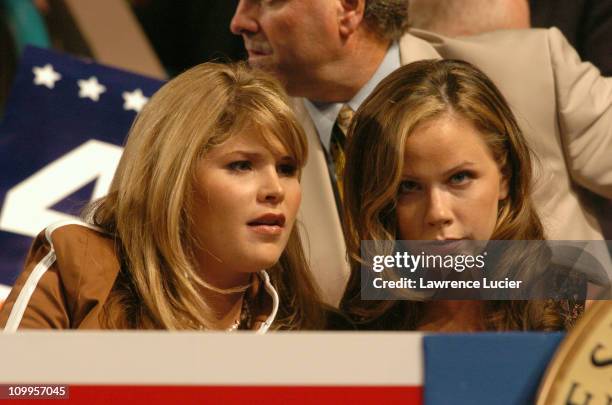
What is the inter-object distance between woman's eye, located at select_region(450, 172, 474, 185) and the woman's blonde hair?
13 cm

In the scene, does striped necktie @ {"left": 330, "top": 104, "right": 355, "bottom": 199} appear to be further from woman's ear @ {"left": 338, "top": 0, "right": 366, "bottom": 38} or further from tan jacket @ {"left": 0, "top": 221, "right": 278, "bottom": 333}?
tan jacket @ {"left": 0, "top": 221, "right": 278, "bottom": 333}

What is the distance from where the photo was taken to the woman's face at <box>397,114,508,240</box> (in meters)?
0.89

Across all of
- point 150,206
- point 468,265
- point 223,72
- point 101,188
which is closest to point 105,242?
point 150,206

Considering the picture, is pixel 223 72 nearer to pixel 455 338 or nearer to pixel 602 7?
pixel 455 338

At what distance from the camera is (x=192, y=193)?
902 millimetres

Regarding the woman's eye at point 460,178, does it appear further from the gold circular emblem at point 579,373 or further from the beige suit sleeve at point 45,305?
the beige suit sleeve at point 45,305

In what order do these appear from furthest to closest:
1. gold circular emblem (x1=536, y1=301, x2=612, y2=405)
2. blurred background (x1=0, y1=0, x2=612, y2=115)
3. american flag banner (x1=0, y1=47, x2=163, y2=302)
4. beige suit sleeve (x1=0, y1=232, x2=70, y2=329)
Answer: american flag banner (x1=0, y1=47, x2=163, y2=302) < blurred background (x1=0, y1=0, x2=612, y2=115) < beige suit sleeve (x1=0, y1=232, x2=70, y2=329) < gold circular emblem (x1=536, y1=301, x2=612, y2=405)

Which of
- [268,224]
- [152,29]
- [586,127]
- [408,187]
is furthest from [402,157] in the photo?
[152,29]

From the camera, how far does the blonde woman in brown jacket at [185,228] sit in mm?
878

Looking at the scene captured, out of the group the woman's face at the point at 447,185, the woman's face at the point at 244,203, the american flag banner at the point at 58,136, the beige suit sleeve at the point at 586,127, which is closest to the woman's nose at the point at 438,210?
the woman's face at the point at 447,185

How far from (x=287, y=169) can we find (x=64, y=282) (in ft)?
0.71

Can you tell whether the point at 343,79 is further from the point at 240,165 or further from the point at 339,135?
the point at 240,165

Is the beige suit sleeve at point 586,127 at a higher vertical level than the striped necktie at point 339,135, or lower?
lower

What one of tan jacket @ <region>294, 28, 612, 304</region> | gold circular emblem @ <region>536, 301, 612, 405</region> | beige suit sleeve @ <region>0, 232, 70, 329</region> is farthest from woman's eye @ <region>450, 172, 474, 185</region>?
beige suit sleeve @ <region>0, 232, 70, 329</region>
